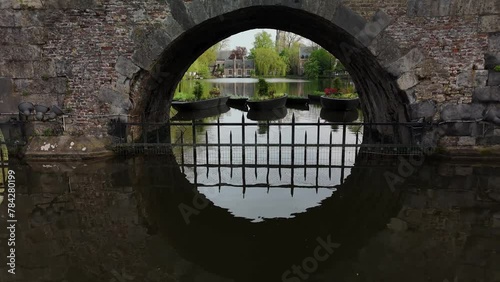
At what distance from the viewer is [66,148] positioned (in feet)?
29.5

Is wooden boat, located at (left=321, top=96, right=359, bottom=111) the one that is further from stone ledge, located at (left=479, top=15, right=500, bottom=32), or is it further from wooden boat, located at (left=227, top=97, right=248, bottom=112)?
stone ledge, located at (left=479, top=15, right=500, bottom=32)

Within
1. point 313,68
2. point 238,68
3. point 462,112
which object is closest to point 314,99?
point 462,112

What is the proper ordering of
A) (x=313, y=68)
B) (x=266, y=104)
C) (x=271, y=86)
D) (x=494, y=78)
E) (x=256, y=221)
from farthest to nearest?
(x=313, y=68), (x=271, y=86), (x=266, y=104), (x=494, y=78), (x=256, y=221)

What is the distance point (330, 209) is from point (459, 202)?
2.12 m

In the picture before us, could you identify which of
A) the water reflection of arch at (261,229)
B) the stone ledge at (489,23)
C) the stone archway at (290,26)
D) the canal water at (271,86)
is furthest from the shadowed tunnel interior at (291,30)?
the canal water at (271,86)

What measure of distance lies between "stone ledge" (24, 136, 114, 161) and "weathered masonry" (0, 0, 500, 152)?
0.81 ft

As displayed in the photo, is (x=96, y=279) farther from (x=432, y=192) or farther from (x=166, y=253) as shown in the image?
(x=432, y=192)

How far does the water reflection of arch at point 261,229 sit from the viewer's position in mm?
4672

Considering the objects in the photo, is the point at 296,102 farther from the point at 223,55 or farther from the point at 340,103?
the point at 223,55

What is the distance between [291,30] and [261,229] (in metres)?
7.77

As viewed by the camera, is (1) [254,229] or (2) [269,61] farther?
(2) [269,61]

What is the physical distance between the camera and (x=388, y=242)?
201 inches

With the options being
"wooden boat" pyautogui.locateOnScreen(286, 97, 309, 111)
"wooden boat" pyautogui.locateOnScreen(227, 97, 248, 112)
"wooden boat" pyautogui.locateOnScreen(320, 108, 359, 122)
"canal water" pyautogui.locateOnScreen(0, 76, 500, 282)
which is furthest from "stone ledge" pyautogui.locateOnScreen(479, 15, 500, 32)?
"wooden boat" pyautogui.locateOnScreen(227, 97, 248, 112)

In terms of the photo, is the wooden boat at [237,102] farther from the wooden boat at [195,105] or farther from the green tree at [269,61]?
the green tree at [269,61]
